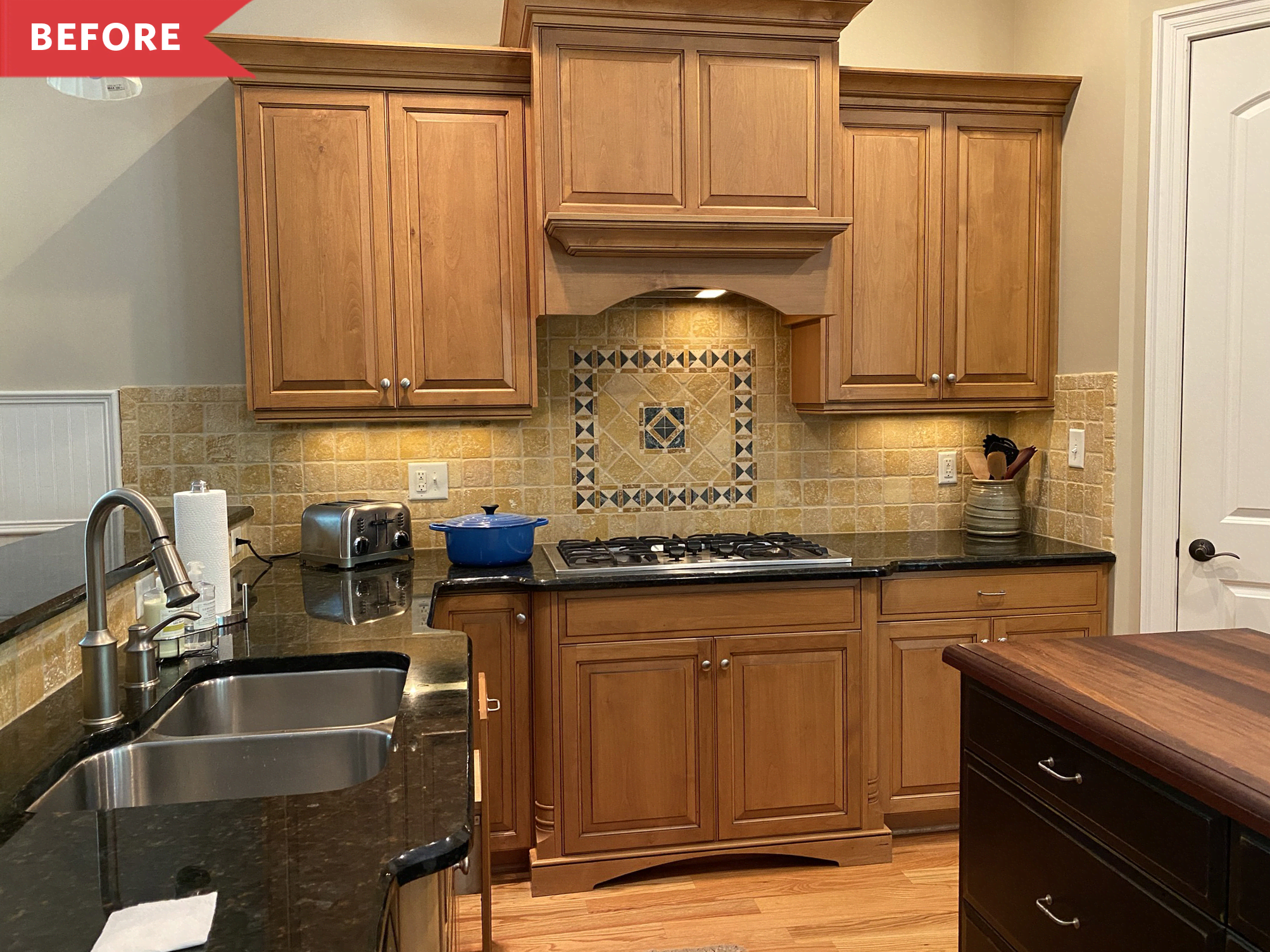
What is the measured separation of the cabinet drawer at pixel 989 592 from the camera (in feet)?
10.0

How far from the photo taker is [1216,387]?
289 centimetres

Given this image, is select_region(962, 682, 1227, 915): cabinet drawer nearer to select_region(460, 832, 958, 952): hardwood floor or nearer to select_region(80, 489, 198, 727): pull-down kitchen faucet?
select_region(460, 832, 958, 952): hardwood floor

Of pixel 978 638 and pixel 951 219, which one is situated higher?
pixel 951 219

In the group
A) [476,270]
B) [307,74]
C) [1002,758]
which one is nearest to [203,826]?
[1002,758]

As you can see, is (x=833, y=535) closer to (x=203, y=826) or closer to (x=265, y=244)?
(x=265, y=244)

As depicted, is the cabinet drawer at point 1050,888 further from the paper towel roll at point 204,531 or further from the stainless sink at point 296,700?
the paper towel roll at point 204,531

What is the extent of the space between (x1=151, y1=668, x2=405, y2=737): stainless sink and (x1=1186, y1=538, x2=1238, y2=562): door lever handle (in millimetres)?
2328

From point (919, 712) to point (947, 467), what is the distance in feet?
3.17

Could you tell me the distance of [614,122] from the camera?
2916mm

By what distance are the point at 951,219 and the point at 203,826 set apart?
2.92m

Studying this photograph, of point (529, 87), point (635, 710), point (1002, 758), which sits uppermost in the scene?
point (529, 87)

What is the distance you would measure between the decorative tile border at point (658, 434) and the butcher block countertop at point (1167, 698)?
1588mm

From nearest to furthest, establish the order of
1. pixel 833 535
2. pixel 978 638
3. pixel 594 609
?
1. pixel 594 609
2. pixel 978 638
3. pixel 833 535

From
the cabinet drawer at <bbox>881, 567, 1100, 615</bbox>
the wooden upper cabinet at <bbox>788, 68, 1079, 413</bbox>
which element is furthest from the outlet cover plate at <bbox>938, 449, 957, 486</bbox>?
the cabinet drawer at <bbox>881, 567, 1100, 615</bbox>
